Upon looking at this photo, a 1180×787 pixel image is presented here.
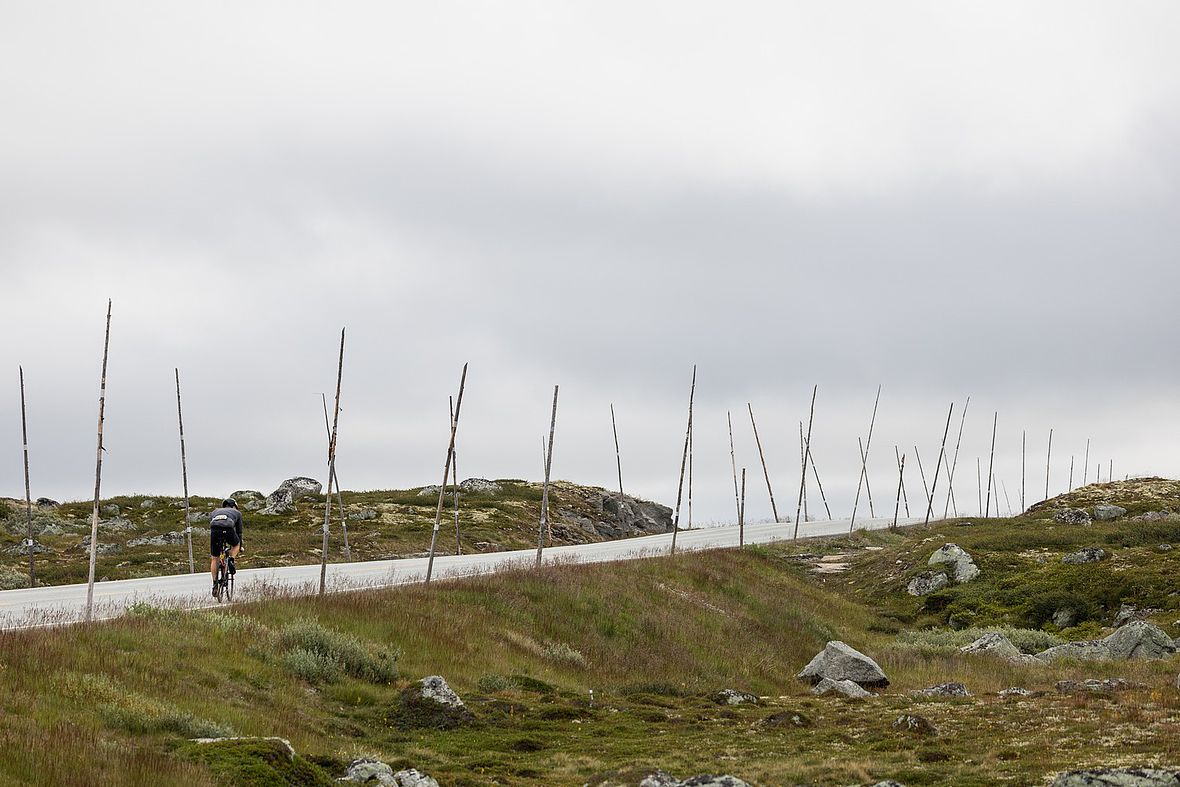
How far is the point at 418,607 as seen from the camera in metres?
27.2

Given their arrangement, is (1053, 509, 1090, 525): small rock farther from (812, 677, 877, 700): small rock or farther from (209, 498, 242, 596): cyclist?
(209, 498, 242, 596): cyclist

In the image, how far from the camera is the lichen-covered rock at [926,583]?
173ft

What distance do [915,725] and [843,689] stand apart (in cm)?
681

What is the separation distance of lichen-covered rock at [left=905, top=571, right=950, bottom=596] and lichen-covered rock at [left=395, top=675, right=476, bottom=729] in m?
37.8

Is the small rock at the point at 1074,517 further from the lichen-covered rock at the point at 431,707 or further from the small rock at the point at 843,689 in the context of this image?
the lichen-covered rock at the point at 431,707

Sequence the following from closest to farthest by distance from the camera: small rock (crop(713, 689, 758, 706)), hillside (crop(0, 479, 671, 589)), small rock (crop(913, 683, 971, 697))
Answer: small rock (crop(713, 689, 758, 706)), small rock (crop(913, 683, 971, 697)), hillside (crop(0, 479, 671, 589))

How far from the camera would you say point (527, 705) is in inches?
855

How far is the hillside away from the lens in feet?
164

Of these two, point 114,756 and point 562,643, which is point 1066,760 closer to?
point 114,756

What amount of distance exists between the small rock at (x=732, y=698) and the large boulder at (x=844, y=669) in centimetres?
511

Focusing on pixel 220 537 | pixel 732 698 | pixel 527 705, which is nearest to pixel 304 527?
pixel 220 537

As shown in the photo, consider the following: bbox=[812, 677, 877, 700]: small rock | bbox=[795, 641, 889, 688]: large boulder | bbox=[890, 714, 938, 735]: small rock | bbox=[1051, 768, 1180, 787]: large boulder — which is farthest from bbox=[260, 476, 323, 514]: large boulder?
bbox=[1051, 768, 1180, 787]: large boulder

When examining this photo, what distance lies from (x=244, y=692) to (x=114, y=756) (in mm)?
5777

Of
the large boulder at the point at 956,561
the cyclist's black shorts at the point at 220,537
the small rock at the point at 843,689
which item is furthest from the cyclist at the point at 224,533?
the large boulder at the point at 956,561
